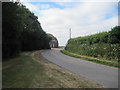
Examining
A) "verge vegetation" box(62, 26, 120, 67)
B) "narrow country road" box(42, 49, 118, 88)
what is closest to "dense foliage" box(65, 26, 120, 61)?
"verge vegetation" box(62, 26, 120, 67)

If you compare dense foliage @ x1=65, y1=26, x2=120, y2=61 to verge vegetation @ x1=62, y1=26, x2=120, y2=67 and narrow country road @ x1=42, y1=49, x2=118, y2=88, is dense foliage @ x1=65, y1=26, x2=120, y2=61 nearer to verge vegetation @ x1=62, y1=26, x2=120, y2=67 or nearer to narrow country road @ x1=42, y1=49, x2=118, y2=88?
verge vegetation @ x1=62, y1=26, x2=120, y2=67

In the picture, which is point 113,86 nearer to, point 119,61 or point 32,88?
point 32,88

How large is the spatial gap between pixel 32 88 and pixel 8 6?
881 centimetres

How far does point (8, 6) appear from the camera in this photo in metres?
9.44

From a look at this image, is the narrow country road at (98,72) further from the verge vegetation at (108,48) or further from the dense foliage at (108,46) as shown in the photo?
the dense foliage at (108,46)

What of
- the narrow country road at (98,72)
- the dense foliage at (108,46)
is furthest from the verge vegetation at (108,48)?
the narrow country road at (98,72)

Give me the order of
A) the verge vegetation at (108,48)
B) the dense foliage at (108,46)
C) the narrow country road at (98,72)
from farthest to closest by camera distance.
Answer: the dense foliage at (108,46) < the verge vegetation at (108,48) < the narrow country road at (98,72)

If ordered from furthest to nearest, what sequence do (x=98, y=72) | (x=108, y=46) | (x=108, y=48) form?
(x=108, y=46), (x=108, y=48), (x=98, y=72)

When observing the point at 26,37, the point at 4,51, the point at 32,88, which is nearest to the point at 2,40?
the point at 4,51

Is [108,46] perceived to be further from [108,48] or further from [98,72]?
[98,72]

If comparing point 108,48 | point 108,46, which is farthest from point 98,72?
point 108,46

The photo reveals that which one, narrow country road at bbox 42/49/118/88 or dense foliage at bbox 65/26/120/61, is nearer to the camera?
narrow country road at bbox 42/49/118/88

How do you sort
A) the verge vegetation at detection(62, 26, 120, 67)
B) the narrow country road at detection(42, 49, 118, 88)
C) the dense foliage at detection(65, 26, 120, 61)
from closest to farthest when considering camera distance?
the narrow country road at detection(42, 49, 118, 88)
the verge vegetation at detection(62, 26, 120, 67)
the dense foliage at detection(65, 26, 120, 61)

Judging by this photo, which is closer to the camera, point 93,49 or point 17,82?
point 17,82
